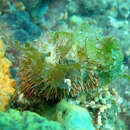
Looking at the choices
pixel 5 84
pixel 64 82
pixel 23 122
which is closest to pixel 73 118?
pixel 64 82

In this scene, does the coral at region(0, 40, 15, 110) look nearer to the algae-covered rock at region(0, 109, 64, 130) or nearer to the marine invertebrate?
the marine invertebrate

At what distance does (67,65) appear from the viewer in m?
2.45

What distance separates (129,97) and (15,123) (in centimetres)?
299

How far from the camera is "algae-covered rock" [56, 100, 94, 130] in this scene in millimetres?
2088

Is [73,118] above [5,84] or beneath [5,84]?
beneath

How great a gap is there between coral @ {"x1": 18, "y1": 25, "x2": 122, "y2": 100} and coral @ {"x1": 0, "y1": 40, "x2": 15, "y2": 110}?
217mm

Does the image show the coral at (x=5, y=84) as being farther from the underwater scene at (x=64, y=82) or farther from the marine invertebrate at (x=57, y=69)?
the marine invertebrate at (x=57, y=69)

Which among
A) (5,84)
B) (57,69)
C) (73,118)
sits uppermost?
(57,69)

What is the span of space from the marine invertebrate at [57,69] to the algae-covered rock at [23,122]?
0.65m

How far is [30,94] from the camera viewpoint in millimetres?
2725

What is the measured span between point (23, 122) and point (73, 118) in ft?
2.08

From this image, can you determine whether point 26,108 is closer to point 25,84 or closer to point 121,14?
point 25,84

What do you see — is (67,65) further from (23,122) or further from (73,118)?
(23,122)

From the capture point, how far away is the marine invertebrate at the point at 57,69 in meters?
2.40
